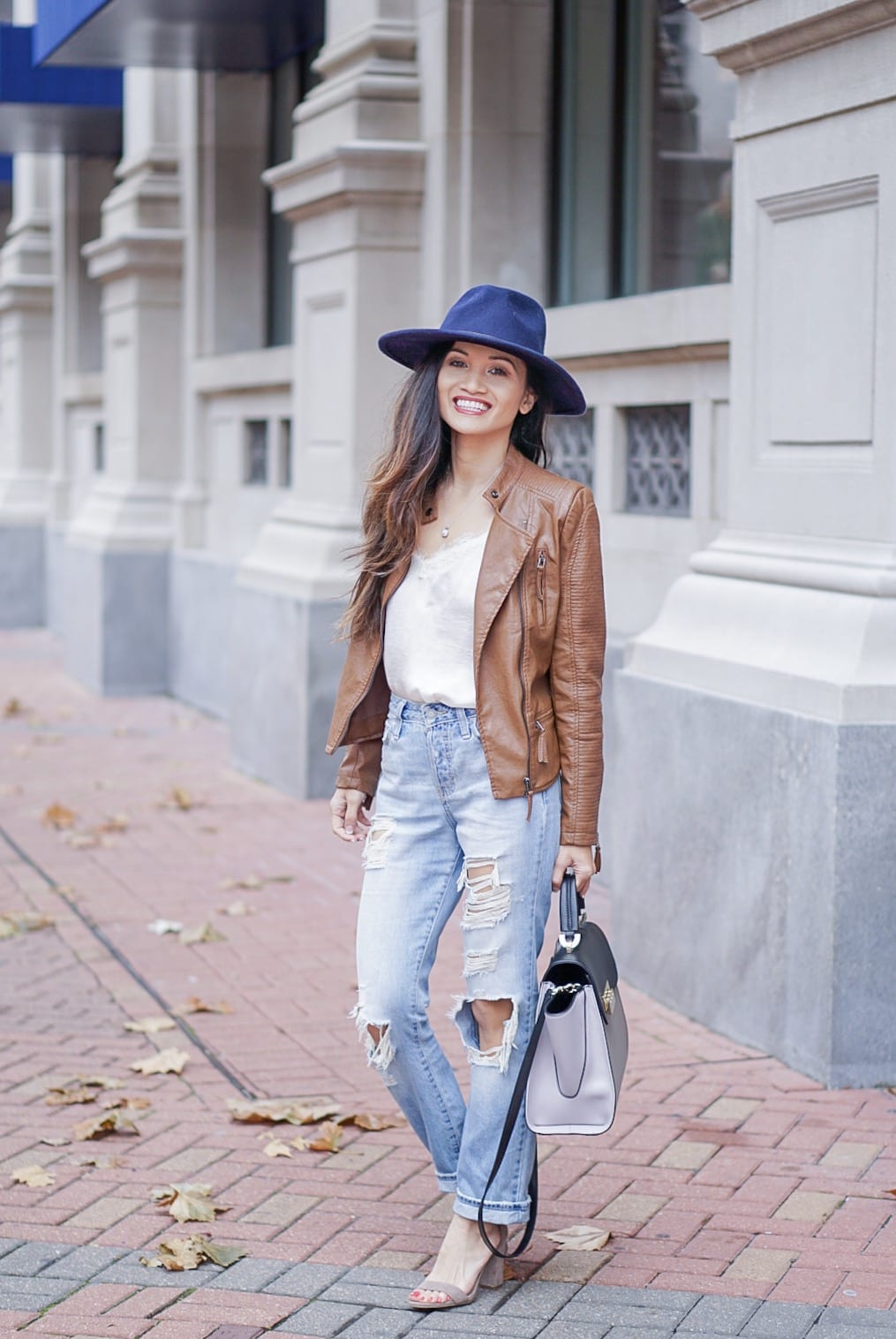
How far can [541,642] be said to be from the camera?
3650 millimetres

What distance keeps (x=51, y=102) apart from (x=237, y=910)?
28.1ft

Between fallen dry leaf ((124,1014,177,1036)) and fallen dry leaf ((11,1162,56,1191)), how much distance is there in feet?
3.61

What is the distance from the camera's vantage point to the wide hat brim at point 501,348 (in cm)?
364

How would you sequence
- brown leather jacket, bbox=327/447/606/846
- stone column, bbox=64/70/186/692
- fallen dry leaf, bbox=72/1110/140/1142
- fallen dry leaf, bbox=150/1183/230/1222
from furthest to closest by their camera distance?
stone column, bbox=64/70/186/692
fallen dry leaf, bbox=72/1110/140/1142
fallen dry leaf, bbox=150/1183/230/1222
brown leather jacket, bbox=327/447/606/846

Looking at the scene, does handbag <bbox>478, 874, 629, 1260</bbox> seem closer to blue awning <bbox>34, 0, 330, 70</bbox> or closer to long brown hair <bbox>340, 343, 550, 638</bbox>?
long brown hair <bbox>340, 343, 550, 638</bbox>

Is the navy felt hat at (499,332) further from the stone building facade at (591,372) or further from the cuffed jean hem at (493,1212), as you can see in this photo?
the cuffed jean hem at (493,1212)

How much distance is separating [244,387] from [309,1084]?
7.54m

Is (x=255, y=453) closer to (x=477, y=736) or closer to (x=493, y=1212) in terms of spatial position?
(x=477, y=736)

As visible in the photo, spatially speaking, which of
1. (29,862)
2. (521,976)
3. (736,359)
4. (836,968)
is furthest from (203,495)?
(521,976)

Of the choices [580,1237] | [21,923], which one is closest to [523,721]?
[580,1237]

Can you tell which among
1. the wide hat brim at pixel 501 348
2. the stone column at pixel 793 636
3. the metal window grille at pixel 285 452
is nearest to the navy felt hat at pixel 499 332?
the wide hat brim at pixel 501 348

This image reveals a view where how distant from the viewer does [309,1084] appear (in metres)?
5.04

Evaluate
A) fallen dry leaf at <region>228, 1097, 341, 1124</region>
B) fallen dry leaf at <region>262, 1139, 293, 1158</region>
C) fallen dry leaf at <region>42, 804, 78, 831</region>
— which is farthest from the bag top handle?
fallen dry leaf at <region>42, 804, 78, 831</region>

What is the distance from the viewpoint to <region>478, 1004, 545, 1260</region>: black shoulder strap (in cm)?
354
